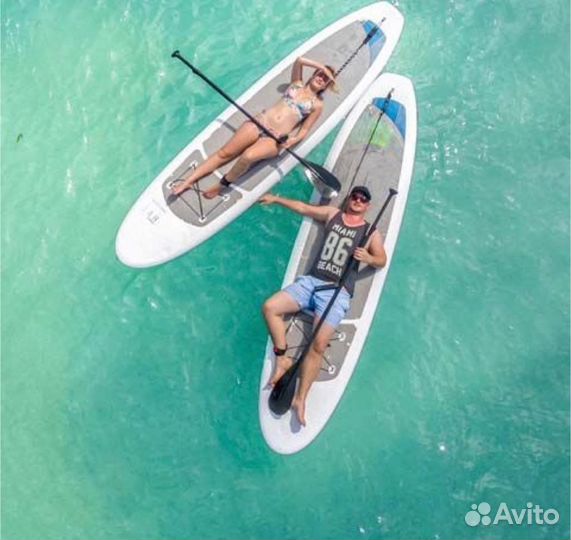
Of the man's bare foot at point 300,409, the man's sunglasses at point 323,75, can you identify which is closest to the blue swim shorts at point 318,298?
the man's bare foot at point 300,409

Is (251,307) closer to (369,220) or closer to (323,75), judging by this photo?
(369,220)

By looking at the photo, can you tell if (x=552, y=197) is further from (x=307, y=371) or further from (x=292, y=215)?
(x=307, y=371)

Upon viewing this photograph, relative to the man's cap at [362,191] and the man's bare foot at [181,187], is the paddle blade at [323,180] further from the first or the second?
the man's bare foot at [181,187]

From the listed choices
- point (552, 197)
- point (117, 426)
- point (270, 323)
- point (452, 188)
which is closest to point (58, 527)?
point (117, 426)

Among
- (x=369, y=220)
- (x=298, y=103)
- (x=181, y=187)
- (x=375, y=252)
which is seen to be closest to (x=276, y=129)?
(x=298, y=103)

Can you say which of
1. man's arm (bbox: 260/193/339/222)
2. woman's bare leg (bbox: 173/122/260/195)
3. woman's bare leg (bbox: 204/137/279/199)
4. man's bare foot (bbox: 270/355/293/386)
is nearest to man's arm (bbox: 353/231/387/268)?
man's arm (bbox: 260/193/339/222)

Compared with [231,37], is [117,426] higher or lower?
lower
